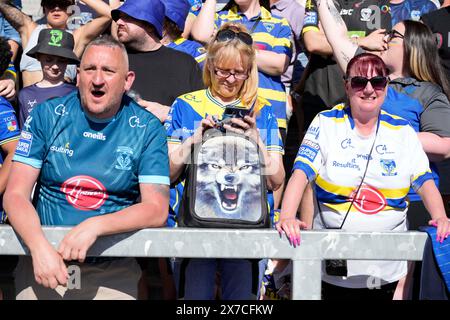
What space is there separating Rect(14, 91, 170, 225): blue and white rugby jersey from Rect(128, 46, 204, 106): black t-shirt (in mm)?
1248

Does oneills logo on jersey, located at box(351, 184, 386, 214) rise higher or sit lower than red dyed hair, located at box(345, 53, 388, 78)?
lower

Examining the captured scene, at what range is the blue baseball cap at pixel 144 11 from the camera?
525 cm

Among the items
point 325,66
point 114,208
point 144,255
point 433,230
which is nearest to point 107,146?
point 114,208

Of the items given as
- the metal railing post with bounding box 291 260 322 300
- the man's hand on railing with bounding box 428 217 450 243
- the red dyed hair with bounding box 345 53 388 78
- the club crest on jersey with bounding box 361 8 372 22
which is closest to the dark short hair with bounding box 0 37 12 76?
the red dyed hair with bounding box 345 53 388 78

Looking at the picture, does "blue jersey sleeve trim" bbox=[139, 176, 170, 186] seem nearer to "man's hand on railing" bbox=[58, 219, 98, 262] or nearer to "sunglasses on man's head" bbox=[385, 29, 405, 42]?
"man's hand on railing" bbox=[58, 219, 98, 262]

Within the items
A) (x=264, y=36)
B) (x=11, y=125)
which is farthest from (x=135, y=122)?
(x=264, y=36)

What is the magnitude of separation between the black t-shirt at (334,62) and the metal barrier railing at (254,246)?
8.92ft

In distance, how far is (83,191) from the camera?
12.4ft

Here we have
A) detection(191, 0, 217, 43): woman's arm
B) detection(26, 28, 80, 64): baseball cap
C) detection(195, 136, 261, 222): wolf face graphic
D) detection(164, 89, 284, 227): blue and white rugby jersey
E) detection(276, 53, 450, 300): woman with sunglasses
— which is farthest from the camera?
detection(191, 0, 217, 43): woman's arm

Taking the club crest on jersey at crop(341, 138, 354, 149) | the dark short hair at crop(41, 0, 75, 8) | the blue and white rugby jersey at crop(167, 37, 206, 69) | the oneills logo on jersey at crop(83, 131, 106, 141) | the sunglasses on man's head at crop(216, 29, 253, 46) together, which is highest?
the sunglasses on man's head at crop(216, 29, 253, 46)

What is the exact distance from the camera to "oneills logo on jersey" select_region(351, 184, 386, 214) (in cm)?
411

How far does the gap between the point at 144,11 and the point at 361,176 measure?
2023mm

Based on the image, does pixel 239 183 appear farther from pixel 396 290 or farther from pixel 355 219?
pixel 396 290

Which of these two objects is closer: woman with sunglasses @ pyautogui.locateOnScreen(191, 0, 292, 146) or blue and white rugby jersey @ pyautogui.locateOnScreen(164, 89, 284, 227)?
blue and white rugby jersey @ pyautogui.locateOnScreen(164, 89, 284, 227)
